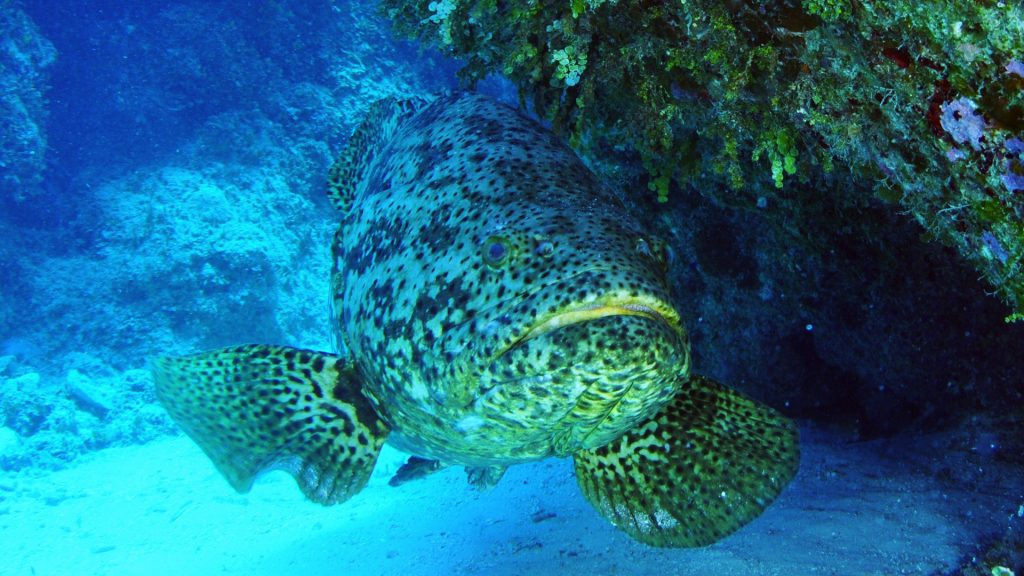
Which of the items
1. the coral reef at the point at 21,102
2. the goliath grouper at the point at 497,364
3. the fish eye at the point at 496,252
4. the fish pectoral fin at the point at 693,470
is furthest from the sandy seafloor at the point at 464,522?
the coral reef at the point at 21,102

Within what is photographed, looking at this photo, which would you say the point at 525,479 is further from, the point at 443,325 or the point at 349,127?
the point at 349,127

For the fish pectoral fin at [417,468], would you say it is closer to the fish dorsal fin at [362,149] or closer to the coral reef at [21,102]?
the fish dorsal fin at [362,149]

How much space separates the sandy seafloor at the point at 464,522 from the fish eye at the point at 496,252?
7.13 feet

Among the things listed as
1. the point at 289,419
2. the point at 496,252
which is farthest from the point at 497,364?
the point at 289,419

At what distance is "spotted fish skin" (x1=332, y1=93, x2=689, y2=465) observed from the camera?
7.95 ft

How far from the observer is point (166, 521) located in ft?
31.8

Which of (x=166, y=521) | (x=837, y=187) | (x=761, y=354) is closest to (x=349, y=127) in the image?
(x=166, y=521)

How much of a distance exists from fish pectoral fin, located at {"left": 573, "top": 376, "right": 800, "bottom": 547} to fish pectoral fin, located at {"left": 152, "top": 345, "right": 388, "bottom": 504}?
53.9 inches

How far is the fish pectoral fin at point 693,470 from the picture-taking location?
128 inches

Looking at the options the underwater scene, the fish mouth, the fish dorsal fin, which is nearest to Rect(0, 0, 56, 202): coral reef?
the underwater scene

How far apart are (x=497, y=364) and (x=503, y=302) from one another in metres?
0.27

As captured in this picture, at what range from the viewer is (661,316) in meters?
2.56

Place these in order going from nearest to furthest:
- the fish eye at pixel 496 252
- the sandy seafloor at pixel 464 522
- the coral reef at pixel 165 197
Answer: the fish eye at pixel 496 252
the sandy seafloor at pixel 464 522
the coral reef at pixel 165 197

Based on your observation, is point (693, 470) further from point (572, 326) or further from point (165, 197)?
point (165, 197)
